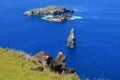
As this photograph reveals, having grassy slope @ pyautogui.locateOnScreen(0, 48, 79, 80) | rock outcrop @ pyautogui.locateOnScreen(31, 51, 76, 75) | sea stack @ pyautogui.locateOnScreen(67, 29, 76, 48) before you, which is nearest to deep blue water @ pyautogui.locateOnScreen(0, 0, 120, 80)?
sea stack @ pyautogui.locateOnScreen(67, 29, 76, 48)

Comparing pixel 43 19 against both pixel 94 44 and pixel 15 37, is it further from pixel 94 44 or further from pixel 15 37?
pixel 94 44

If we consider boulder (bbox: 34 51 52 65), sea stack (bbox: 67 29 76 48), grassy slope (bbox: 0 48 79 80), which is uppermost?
sea stack (bbox: 67 29 76 48)

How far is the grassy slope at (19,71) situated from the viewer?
14.4 m

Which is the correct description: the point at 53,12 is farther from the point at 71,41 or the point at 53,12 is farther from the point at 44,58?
the point at 44,58

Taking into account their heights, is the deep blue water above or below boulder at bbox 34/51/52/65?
above

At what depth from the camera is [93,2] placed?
641ft

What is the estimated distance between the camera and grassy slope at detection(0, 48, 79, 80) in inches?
567

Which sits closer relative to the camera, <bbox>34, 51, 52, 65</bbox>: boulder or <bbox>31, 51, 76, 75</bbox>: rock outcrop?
<bbox>31, 51, 76, 75</bbox>: rock outcrop

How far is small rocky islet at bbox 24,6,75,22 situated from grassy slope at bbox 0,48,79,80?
151855 millimetres

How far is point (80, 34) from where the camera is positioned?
138 metres

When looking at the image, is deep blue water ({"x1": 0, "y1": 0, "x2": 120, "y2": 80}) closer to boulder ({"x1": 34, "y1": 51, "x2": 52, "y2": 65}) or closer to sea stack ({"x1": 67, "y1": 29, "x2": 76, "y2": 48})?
sea stack ({"x1": 67, "y1": 29, "x2": 76, "y2": 48})

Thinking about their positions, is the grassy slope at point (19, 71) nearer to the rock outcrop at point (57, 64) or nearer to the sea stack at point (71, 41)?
the rock outcrop at point (57, 64)

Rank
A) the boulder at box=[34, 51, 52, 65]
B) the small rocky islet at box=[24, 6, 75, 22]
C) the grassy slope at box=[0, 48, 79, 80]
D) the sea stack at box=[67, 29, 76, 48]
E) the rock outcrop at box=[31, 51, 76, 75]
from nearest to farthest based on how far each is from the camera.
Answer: the grassy slope at box=[0, 48, 79, 80] < the rock outcrop at box=[31, 51, 76, 75] < the boulder at box=[34, 51, 52, 65] < the sea stack at box=[67, 29, 76, 48] < the small rocky islet at box=[24, 6, 75, 22]

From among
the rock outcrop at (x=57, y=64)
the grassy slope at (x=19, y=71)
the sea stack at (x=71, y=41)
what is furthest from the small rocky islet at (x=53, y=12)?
the grassy slope at (x=19, y=71)
